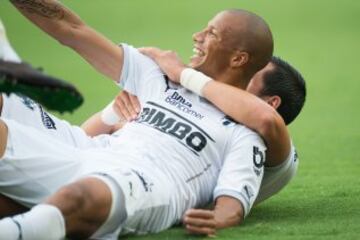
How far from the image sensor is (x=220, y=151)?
4859 mm

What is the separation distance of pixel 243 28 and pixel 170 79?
17.4 inches

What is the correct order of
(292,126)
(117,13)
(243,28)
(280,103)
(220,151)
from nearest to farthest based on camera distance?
1. (220,151)
2. (243,28)
3. (280,103)
4. (292,126)
5. (117,13)

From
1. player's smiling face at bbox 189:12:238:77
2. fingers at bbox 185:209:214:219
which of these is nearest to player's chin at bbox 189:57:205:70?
player's smiling face at bbox 189:12:238:77

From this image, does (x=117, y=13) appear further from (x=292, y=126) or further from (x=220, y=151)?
(x=220, y=151)

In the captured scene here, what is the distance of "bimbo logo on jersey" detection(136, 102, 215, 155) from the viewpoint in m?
4.82

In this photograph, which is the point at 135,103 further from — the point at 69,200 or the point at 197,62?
the point at 69,200

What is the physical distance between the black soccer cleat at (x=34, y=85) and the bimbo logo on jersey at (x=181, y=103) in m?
1.12

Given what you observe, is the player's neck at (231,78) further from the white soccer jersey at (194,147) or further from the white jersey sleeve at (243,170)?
the white jersey sleeve at (243,170)

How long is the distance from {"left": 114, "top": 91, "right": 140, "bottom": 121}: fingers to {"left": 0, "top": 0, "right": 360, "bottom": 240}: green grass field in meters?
0.84

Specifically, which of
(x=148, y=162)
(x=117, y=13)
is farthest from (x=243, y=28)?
(x=117, y=13)

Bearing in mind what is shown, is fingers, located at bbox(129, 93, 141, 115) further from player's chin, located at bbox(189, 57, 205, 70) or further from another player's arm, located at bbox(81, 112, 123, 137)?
player's chin, located at bbox(189, 57, 205, 70)

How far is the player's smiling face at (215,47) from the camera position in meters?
5.18

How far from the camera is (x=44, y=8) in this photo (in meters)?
5.20

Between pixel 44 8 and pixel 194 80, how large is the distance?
852 millimetres
